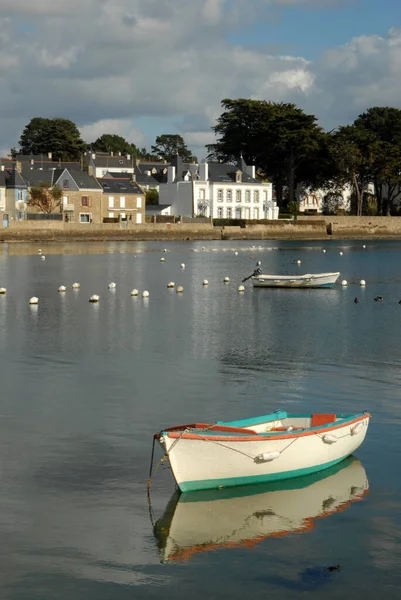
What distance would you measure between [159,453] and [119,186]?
347 ft

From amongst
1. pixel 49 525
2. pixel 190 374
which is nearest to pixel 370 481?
pixel 49 525

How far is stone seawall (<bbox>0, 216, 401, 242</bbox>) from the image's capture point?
365ft

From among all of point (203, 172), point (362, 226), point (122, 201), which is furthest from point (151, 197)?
point (362, 226)

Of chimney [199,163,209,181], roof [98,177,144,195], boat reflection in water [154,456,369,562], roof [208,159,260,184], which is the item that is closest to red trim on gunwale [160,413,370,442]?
boat reflection in water [154,456,369,562]

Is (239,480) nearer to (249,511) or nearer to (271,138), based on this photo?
(249,511)

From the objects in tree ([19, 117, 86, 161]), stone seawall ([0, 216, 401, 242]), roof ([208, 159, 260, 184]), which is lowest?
stone seawall ([0, 216, 401, 242])

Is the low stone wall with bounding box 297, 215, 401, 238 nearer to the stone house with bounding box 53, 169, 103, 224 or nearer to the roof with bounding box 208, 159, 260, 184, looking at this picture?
the roof with bounding box 208, 159, 260, 184

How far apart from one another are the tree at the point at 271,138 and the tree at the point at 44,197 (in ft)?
108

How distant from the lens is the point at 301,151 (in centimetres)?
13025

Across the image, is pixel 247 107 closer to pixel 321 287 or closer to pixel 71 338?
pixel 321 287

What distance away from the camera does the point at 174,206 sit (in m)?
130

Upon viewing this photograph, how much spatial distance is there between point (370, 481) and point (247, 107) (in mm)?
124938

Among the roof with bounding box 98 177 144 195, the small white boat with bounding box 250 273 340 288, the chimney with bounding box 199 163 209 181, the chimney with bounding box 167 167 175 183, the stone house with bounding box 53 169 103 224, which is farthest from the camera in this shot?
the chimney with bounding box 167 167 175 183

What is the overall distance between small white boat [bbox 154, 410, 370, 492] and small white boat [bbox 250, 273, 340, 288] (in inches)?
1443
